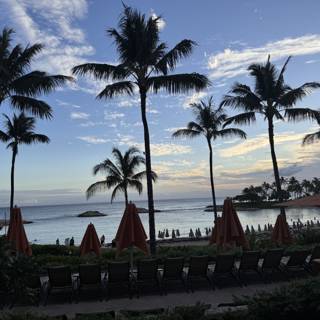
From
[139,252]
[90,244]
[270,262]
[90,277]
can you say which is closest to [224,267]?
[270,262]

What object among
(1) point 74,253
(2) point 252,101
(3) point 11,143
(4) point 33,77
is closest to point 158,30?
(4) point 33,77

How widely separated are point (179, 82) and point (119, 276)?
35.9 ft

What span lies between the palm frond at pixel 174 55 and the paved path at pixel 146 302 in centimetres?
1147

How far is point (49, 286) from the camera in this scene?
34.2 feet

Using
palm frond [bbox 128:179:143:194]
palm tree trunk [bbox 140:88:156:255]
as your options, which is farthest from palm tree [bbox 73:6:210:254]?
palm frond [bbox 128:179:143:194]

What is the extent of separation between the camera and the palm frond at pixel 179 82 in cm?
1952

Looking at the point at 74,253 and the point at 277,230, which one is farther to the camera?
the point at 74,253

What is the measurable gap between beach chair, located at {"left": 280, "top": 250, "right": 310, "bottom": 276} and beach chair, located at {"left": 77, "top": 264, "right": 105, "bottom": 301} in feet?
15.5

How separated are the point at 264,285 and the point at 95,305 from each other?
4086 millimetres

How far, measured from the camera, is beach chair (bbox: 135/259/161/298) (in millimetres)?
10648

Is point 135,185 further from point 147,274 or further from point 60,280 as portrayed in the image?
point 60,280

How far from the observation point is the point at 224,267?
11.3 m

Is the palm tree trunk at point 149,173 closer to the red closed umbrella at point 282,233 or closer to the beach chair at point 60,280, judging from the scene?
the red closed umbrella at point 282,233

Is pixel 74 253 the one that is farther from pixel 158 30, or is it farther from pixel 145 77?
pixel 158 30
